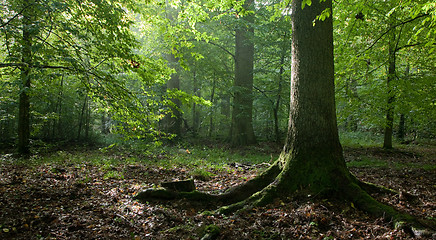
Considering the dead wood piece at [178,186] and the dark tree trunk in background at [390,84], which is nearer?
the dead wood piece at [178,186]

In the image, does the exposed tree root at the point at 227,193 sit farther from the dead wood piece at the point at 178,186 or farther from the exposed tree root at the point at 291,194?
the dead wood piece at the point at 178,186

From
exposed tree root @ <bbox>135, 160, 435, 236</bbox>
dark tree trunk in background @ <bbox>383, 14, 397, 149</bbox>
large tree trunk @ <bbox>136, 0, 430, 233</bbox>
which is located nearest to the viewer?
exposed tree root @ <bbox>135, 160, 435, 236</bbox>

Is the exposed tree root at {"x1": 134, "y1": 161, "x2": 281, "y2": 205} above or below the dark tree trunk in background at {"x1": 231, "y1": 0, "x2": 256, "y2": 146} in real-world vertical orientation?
below

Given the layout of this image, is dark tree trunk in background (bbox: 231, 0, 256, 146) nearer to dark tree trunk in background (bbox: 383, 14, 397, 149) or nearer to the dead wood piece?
dark tree trunk in background (bbox: 383, 14, 397, 149)

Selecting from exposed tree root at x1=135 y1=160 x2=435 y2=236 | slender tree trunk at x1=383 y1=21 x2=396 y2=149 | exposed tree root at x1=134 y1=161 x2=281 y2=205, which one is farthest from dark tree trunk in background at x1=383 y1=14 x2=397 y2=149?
exposed tree root at x1=134 y1=161 x2=281 y2=205

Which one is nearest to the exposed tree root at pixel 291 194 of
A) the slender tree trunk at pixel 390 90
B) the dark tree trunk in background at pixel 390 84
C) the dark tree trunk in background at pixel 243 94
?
the dark tree trunk in background at pixel 390 84

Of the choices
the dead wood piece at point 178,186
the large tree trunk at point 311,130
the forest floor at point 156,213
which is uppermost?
the large tree trunk at point 311,130

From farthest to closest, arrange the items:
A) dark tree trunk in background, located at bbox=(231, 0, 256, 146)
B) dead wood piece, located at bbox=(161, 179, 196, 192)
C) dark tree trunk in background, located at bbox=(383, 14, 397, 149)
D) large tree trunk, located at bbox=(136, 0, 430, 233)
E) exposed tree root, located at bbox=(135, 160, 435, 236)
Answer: dark tree trunk in background, located at bbox=(231, 0, 256, 146) → dark tree trunk in background, located at bbox=(383, 14, 397, 149) → dead wood piece, located at bbox=(161, 179, 196, 192) → large tree trunk, located at bbox=(136, 0, 430, 233) → exposed tree root, located at bbox=(135, 160, 435, 236)

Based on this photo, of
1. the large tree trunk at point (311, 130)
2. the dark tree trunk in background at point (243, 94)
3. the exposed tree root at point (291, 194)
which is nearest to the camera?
the exposed tree root at point (291, 194)

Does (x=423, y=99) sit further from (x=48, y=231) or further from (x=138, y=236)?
(x=48, y=231)

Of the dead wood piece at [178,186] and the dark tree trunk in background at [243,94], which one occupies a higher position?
the dark tree trunk in background at [243,94]

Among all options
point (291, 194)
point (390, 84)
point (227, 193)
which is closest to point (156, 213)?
point (227, 193)

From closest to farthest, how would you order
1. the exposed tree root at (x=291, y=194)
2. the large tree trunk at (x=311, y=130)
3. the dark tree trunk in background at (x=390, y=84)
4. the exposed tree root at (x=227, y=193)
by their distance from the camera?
the exposed tree root at (x=291, y=194)
the large tree trunk at (x=311, y=130)
the exposed tree root at (x=227, y=193)
the dark tree trunk in background at (x=390, y=84)

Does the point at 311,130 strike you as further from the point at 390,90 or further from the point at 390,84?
the point at 390,90
